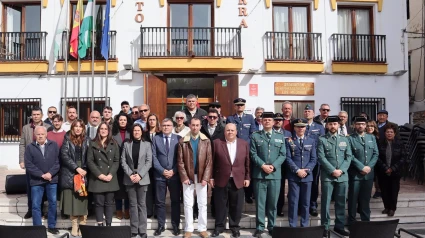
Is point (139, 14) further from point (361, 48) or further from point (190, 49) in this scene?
point (361, 48)

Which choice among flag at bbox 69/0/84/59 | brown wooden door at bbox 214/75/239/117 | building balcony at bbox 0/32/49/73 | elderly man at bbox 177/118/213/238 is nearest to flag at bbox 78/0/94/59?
flag at bbox 69/0/84/59

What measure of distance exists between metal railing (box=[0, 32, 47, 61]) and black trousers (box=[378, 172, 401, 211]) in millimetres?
10015

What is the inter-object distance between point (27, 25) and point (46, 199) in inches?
316

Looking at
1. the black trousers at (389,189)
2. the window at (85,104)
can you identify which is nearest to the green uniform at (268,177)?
the black trousers at (389,189)

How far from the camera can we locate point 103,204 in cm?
608

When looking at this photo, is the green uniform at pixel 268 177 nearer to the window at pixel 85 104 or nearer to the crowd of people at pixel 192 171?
the crowd of people at pixel 192 171

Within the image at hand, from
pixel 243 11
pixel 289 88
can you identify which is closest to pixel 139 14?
pixel 243 11

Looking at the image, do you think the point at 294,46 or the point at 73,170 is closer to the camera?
the point at 73,170

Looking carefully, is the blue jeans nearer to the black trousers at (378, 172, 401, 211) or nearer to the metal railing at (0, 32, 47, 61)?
the black trousers at (378, 172, 401, 211)

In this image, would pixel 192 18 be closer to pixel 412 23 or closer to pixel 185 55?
pixel 185 55

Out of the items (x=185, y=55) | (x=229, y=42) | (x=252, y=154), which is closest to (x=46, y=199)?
(x=252, y=154)

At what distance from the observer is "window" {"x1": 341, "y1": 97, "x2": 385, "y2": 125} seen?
40.4ft

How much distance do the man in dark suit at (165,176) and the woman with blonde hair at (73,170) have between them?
1.12 m

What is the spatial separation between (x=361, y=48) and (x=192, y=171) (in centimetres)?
886
